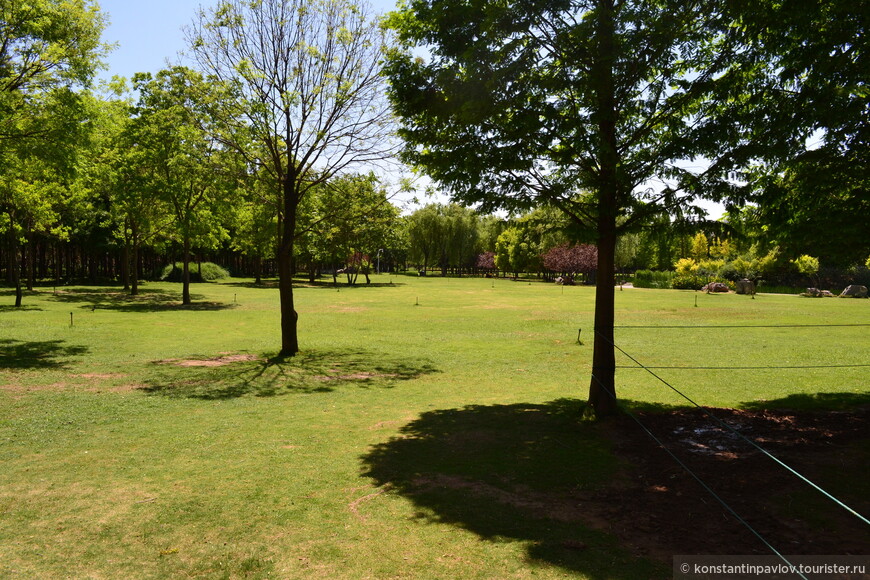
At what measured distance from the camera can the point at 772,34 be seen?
848cm

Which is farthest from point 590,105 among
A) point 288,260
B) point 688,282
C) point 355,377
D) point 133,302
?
point 688,282

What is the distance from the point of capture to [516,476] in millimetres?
7762

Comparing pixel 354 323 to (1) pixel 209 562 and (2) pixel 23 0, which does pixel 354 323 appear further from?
(1) pixel 209 562

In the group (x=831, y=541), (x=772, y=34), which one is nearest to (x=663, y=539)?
(x=831, y=541)

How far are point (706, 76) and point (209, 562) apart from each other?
10157 mm

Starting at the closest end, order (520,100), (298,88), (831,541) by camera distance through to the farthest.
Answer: (831,541), (520,100), (298,88)

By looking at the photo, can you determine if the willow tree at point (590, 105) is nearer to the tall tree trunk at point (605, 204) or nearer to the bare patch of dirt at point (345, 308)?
the tall tree trunk at point (605, 204)

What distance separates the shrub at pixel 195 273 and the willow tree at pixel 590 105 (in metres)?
64.1

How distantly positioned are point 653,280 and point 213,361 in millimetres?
69988

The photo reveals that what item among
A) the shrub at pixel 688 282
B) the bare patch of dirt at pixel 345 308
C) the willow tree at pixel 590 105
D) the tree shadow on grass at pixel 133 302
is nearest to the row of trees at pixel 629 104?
the willow tree at pixel 590 105

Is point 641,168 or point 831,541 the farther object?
point 641,168

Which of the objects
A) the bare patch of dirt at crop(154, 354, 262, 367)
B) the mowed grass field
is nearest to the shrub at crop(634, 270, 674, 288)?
the mowed grass field

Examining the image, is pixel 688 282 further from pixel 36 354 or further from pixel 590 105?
pixel 36 354

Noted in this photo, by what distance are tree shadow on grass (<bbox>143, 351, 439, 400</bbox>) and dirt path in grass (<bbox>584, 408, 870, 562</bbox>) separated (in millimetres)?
8527
